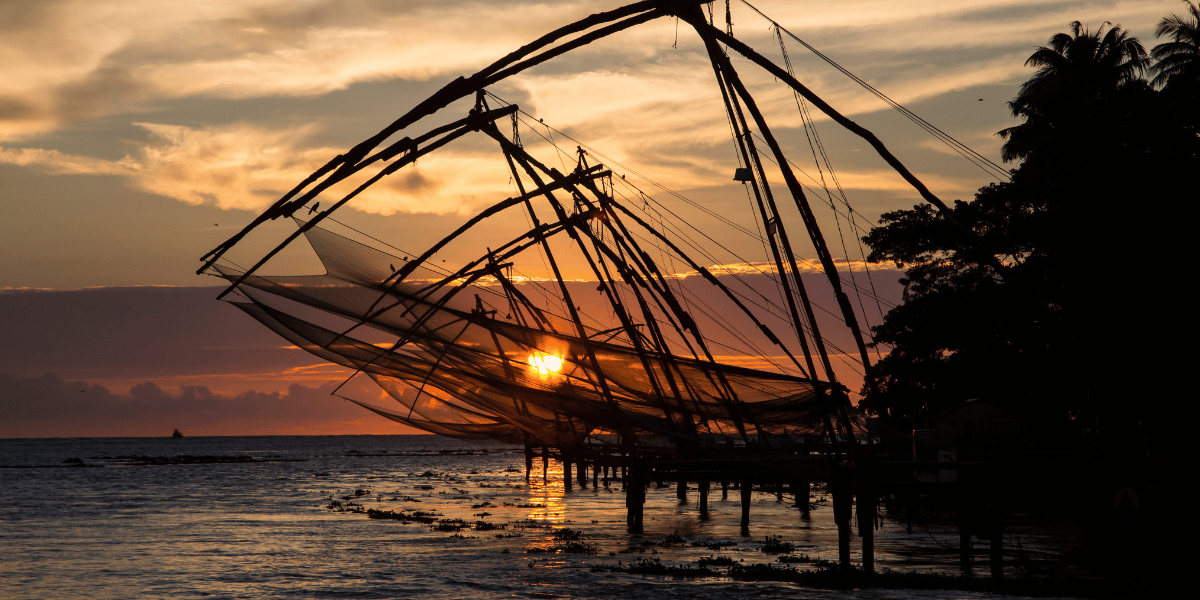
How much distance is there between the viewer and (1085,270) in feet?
69.7

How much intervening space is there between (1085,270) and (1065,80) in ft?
43.1

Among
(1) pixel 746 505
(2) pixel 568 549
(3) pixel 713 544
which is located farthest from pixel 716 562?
(1) pixel 746 505

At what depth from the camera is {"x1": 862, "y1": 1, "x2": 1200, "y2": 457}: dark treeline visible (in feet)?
67.0

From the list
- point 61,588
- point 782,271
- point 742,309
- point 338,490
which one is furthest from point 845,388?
point 338,490

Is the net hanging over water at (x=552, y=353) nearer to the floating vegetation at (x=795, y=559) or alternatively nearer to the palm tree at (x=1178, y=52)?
the floating vegetation at (x=795, y=559)

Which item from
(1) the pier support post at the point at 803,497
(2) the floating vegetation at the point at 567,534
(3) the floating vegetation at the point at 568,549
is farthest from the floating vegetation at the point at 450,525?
(1) the pier support post at the point at 803,497

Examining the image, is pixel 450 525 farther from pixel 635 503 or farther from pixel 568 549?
pixel 568 549

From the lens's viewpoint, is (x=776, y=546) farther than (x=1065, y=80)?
No

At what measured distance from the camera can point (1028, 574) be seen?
1335 cm

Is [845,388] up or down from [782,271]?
down

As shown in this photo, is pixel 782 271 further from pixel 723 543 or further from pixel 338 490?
pixel 338 490

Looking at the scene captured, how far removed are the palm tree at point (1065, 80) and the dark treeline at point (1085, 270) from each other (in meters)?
0.06

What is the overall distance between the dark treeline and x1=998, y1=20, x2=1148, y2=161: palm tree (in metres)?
0.06

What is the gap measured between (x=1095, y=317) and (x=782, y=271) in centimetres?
1174
